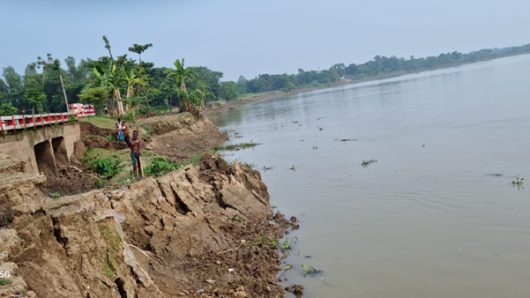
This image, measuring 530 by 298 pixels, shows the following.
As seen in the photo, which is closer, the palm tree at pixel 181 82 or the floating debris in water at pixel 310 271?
the floating debris in water at pixel 310 271

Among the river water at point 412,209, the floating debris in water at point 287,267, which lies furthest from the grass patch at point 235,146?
the floating debris in water at point 287,267

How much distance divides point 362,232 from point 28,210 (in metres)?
10.5

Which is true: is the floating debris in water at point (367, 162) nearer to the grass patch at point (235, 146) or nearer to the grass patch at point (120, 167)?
the grass patch at point (120, 167)

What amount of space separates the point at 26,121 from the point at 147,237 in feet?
31.5

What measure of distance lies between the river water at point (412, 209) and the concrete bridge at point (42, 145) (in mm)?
10494

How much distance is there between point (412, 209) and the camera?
1703cm

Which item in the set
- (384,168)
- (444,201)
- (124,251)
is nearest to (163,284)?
(124,251)

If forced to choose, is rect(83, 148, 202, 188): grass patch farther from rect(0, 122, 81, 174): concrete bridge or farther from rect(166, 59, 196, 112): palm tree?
rect(166, 59, 196, 112): palm tree

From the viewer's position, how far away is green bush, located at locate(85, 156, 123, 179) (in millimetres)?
19553

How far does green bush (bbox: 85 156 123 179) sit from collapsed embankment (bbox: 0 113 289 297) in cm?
356

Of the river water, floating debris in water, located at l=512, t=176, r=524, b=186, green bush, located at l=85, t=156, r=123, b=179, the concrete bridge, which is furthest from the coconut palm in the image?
floating debris in water, located at l=512, t=176, r=524, b=186

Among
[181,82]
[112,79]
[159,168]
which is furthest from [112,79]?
[159,168]

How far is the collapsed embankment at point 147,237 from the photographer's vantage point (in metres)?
7.77

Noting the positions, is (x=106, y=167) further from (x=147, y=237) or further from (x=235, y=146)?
(x=235, y=146)
